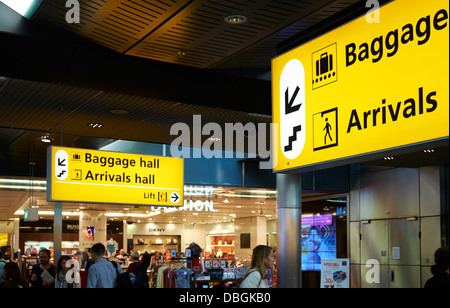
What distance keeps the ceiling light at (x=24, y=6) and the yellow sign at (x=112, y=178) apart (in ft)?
8.08

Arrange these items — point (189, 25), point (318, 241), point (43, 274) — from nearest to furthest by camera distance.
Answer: point (189, 25)
point (43, 274)
point (318, 241)

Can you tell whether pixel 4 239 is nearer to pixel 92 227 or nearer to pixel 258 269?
pixel 92 227

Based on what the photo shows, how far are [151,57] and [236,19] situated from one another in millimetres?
1406

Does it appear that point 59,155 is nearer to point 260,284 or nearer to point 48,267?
point 48,267

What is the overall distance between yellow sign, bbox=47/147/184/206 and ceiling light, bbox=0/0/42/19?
246 centimetres

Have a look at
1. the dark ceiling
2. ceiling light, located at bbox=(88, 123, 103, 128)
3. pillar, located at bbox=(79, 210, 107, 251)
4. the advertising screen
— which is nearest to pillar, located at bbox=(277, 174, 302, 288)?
the dark ceiling

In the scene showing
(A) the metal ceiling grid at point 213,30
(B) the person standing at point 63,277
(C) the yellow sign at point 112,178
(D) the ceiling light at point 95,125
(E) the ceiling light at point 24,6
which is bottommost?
(B) the person standing at point 63,277

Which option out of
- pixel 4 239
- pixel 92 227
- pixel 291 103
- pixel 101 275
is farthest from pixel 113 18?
pixel 4 239

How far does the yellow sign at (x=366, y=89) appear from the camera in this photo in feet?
9.82

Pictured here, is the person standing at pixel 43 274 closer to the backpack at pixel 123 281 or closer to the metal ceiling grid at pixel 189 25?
the backpack at pixel 123 281

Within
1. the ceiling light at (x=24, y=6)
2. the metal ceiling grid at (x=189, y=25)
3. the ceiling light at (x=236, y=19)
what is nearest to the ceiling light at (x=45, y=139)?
the metal ceiling grid at (x=189, y=25)

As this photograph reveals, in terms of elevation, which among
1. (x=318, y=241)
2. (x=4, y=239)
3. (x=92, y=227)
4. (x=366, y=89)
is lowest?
(x=4, y=239)

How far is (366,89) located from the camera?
3391 millimetres
